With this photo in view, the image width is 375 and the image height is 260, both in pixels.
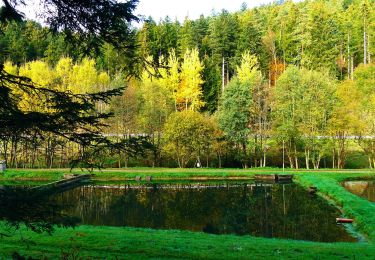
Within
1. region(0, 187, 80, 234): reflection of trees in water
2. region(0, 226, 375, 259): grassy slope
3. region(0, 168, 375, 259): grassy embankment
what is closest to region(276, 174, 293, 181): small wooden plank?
region(0, 168, 375, 259): grassy embankment

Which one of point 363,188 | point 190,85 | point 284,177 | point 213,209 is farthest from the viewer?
point 190,85

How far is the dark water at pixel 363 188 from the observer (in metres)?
29.7

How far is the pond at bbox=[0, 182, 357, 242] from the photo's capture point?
65.3ft

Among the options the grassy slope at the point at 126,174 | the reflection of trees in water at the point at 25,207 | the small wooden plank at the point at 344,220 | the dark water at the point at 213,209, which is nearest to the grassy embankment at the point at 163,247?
the small wooden plank at the point at 344,220

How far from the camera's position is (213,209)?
24.9 m

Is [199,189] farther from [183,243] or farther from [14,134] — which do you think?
[14,134]

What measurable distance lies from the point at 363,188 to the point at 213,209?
15.4m

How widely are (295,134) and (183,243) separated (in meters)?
38.1

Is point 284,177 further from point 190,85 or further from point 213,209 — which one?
point 190,85

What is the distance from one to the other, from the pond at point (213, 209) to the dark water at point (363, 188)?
3667 millimetres

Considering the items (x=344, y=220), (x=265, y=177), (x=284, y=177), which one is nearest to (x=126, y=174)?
(x=265, y=177)

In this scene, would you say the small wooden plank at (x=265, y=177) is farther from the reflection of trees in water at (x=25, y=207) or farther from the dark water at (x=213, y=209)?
the reflection of trees in water at (x=25, y=207)

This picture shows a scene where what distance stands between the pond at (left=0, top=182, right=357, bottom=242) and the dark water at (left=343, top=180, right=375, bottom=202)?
367 centimetres

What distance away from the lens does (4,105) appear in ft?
22.0
